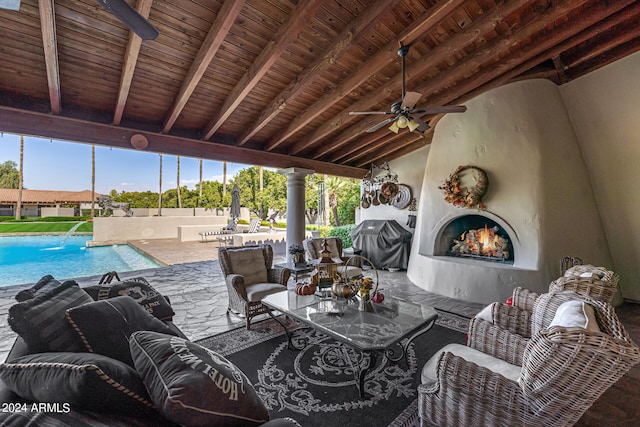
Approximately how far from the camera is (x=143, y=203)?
18.8 meters

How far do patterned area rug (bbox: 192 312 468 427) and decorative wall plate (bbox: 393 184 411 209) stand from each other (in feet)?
14.3

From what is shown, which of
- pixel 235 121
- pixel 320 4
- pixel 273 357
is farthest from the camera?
pixel 235 121

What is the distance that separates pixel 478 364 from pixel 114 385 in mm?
2036

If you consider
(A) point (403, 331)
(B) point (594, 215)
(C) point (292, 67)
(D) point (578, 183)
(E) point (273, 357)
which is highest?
(C) point (292, 67)

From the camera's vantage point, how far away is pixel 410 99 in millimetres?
3264

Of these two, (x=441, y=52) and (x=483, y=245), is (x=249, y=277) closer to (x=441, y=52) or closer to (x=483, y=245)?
(x=441, y=52)

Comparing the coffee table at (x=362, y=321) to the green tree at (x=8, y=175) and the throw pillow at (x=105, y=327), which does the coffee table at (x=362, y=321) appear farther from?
the green tree at (x=8, y=175)

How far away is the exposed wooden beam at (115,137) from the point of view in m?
3.51

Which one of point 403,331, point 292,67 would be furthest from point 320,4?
point 403,331

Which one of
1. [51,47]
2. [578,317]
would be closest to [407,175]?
[578,317]

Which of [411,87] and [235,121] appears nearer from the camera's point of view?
[411,87]

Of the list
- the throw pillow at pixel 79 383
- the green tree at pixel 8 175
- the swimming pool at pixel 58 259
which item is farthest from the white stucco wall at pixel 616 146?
the green tree at pixel 8 175

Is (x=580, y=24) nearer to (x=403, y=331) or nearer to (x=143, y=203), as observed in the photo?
(x=403, y=331)

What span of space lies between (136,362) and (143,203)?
21.2m
